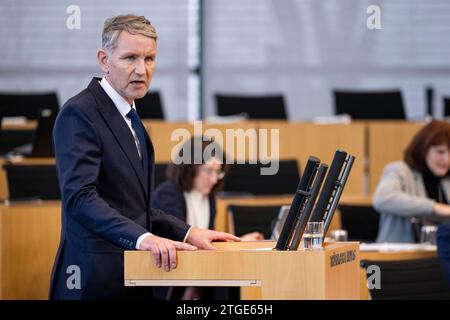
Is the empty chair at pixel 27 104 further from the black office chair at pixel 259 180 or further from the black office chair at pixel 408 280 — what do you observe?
the black office chair at pixel 408 280

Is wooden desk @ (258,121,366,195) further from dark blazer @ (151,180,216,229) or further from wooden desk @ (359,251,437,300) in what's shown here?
wooden desk @ (359,251,437,300)

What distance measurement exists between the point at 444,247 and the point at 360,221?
2.45 meters

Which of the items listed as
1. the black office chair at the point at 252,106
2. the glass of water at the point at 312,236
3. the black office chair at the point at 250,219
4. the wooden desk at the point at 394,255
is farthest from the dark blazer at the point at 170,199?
the black office chair at the point at 252,106

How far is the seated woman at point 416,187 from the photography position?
232 inches

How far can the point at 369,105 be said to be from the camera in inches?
346

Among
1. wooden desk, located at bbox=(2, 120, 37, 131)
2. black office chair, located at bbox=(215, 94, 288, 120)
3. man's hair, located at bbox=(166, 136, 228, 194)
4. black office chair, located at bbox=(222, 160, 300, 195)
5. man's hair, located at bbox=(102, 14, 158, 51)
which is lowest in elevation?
black office chair, located at bbox=(222, 160, 300, 195)

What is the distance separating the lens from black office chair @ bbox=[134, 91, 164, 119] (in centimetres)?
836

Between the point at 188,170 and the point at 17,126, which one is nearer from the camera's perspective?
the point at 188,170

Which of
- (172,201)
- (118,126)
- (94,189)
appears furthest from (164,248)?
(172,201)

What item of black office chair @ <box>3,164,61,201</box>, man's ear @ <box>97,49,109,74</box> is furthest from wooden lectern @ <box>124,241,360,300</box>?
black office chair @ <box>3,164,61,201</box>

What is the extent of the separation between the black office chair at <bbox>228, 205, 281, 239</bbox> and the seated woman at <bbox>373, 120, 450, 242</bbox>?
25.6 inches

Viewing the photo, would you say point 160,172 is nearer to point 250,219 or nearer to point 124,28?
point 250,219
